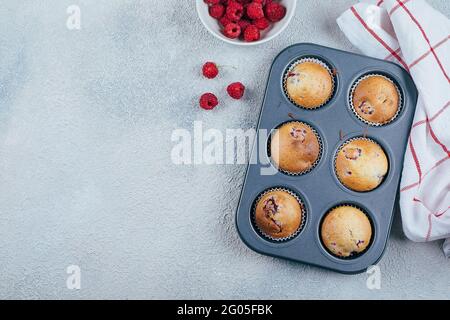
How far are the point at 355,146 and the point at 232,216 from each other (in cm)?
33

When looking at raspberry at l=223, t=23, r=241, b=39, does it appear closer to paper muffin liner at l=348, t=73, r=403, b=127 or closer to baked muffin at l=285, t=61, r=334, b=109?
baked muffin at l=285, t=61, r=334, b=109

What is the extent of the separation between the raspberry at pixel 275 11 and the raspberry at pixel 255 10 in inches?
0.8

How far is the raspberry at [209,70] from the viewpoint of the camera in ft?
4.21

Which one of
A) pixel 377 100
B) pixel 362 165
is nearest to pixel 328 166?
pixel 362 165

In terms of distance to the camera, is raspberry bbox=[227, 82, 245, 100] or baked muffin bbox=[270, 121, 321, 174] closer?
baked muffin bbox=[270, 121, 321, 174]

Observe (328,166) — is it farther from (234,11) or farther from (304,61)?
(234,11)

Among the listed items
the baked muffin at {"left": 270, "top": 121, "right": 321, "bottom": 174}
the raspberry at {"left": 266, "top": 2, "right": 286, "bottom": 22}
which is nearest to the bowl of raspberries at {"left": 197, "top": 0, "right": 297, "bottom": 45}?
the raspberry at {"left": 266, "top": 2, "right": 286, "bottom": 22}

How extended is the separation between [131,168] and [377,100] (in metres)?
0.59

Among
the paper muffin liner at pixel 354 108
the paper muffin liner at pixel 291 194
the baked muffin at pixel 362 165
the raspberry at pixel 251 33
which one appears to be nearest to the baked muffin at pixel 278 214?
the paper muffin liner at pixel 291 194

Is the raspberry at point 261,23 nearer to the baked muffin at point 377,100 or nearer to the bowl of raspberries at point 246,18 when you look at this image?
the bowl of raspberries at point 246,18

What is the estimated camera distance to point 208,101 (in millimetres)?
1278

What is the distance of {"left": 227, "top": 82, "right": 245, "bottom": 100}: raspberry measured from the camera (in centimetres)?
127

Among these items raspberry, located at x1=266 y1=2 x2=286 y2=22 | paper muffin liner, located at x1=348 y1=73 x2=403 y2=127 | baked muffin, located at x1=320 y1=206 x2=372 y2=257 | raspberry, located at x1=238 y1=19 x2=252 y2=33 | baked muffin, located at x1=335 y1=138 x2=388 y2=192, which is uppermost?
raspberry, located at x1=266 y1=2 x2=286 y2=22

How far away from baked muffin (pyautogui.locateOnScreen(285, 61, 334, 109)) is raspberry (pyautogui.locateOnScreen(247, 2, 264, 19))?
0.48 feet
